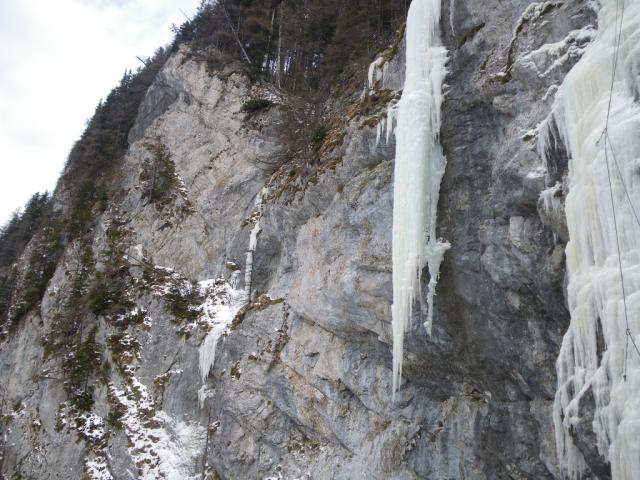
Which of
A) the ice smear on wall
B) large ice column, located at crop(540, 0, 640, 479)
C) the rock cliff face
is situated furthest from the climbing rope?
the ice smear on wall

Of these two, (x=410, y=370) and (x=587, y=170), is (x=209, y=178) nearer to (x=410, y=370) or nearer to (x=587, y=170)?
(x=410, y=370)

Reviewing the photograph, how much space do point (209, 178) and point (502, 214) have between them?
1485 cm

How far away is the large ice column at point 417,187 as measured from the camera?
6902 mm

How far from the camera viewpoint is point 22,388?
19.0 metres

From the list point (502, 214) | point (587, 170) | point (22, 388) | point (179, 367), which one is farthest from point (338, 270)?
point (22, 388)

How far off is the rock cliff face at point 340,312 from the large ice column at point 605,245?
1.75 feet

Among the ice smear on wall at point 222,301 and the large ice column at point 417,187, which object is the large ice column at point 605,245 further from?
the ice smear on wall at point 222,301

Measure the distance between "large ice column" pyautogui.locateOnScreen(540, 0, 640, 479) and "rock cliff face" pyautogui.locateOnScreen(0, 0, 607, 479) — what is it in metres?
0.53

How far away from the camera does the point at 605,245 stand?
4.07m

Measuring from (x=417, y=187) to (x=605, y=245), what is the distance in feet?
10.6

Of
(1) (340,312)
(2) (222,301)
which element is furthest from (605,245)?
(2) (222,301)

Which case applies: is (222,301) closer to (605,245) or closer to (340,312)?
(340,312)

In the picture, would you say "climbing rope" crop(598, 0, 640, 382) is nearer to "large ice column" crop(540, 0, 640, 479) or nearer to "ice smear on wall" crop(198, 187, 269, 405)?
"large ice column" crop(540, 0, 640, 479)

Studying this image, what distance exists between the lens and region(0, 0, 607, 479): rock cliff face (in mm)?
6078
